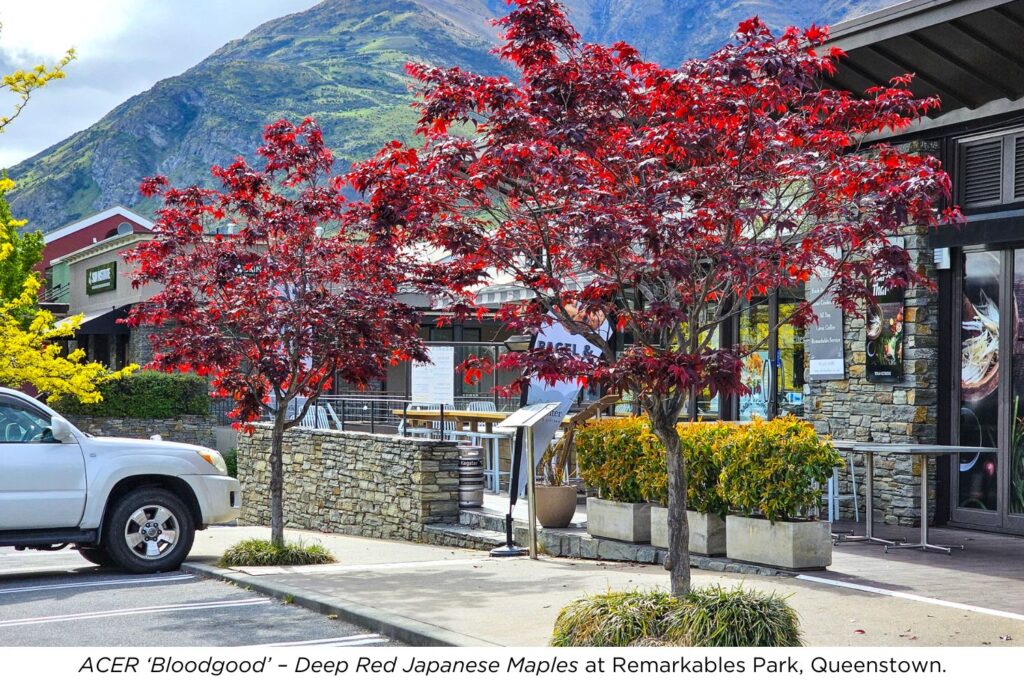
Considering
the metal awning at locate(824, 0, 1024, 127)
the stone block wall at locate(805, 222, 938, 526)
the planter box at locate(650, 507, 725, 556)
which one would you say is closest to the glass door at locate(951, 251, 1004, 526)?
the stone block wall at locate(805, 222, 938, 526)

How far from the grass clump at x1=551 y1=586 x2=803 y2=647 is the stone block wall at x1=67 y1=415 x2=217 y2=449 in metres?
29.7

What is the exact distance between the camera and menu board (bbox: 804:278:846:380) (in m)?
13.9

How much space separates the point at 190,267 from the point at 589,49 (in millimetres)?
6209

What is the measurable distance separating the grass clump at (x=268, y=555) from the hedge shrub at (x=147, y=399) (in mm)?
23993

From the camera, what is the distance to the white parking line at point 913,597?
807 centimetres

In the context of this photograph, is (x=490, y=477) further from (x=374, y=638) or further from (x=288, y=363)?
(x=374, y=638)

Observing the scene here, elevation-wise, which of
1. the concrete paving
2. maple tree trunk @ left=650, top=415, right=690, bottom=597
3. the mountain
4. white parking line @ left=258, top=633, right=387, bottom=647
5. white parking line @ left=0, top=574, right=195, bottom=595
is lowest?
white parking line @ left=0, top=574, right=195, bottom=595

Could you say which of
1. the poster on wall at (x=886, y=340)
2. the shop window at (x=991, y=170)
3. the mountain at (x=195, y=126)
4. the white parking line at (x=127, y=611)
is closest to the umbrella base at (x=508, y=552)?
the white parking line at (x=127, y=611)

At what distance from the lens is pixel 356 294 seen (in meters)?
12.2

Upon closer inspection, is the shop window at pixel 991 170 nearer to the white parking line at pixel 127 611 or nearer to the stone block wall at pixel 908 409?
the stone block wall at pixel 908 409

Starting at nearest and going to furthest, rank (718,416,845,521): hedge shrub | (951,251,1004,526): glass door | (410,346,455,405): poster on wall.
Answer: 1. (718,416,845,521): hedge shrub
2. (951,251,1004,526): glass door
3. (410,346,455,405): poster on wall

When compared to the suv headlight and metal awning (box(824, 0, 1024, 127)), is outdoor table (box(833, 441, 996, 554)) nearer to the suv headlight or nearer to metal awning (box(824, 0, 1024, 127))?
metal awning (box(824, 0, 1024, 127))

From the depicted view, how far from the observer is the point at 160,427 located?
3612 centimetres

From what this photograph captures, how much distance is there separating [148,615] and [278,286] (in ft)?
14.6
